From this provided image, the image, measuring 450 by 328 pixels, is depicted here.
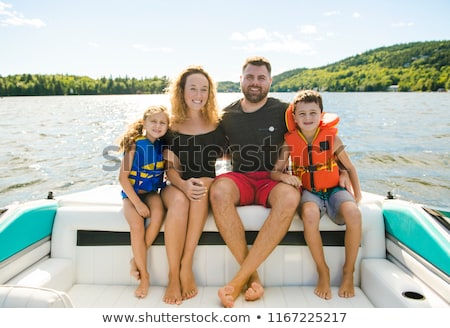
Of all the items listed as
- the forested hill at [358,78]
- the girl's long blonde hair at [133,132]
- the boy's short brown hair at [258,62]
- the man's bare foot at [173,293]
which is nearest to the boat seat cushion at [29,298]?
the man's bare foot at [173,293]

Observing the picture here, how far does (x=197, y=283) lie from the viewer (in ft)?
6.92

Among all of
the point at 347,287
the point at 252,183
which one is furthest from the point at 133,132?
the point at 347,287

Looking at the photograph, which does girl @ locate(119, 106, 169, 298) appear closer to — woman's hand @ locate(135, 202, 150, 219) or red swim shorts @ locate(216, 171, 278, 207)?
woman's hand @ locate(135, 202, 150, 219)

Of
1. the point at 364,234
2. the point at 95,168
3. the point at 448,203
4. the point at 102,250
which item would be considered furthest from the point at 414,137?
the point at 102,250

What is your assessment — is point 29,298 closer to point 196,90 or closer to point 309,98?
point 196,90

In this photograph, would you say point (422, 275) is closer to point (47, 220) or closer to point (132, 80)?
point (47, 220)

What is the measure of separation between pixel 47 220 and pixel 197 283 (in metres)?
0.90

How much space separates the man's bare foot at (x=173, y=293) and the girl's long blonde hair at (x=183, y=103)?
976 millimetres

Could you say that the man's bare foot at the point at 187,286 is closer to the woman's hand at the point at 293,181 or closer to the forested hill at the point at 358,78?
the woman's hand at the point at 293,181

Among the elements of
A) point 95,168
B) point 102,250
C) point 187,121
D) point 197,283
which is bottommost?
point 95,168

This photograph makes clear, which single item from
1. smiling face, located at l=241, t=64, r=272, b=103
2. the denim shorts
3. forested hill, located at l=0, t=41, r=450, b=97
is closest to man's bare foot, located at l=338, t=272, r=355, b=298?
the denim shorts

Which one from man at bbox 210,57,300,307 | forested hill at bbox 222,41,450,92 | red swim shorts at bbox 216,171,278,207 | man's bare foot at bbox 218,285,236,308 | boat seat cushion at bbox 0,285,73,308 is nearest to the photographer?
boat seat cushion at bbox 0,285,73,308

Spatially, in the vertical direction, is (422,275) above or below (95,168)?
above

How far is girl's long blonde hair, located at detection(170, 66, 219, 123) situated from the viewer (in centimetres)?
241
